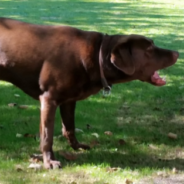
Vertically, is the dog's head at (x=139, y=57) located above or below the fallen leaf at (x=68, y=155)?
above

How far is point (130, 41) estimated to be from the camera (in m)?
4.57

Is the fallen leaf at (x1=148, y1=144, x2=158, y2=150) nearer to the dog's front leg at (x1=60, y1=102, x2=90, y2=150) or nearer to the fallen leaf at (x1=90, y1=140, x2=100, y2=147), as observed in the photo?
the fallen leaf at (x1=90, y1=140, x2=100, y2=147)

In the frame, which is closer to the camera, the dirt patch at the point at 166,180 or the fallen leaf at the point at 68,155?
the dirt patch at the point at 166,180

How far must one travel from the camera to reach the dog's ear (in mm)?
4484

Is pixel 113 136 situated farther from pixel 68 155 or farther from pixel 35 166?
pixel 35 166

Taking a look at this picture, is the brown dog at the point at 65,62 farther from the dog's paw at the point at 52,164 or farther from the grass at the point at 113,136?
the grass at the point at 113,136

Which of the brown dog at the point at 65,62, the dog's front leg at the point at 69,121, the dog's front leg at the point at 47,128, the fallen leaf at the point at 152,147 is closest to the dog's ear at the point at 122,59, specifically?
the brown dog at the point at 65,62

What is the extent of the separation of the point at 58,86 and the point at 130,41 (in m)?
0.86

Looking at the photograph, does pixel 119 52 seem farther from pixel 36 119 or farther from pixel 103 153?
pixel 36 119

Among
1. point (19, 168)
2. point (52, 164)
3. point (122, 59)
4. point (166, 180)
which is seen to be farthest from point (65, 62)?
point (166, 180)

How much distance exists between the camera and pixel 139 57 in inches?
184

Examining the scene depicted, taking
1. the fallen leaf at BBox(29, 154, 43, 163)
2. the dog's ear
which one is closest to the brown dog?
the dog's ear

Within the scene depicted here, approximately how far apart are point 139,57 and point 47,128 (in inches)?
47.7

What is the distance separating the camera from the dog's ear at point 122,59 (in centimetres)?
448
